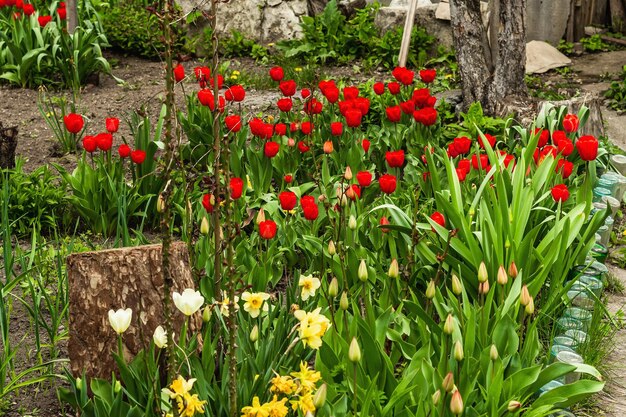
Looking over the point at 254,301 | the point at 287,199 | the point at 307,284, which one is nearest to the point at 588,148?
the point at 287,199

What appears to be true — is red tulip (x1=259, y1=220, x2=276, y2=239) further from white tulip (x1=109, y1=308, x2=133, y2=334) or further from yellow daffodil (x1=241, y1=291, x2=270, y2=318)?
white tulip (x1=109, y1=308, x2=133, y2=334)

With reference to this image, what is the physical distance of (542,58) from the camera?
814cm

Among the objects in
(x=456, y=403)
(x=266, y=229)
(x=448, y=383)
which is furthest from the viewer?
(x=266, y=229)

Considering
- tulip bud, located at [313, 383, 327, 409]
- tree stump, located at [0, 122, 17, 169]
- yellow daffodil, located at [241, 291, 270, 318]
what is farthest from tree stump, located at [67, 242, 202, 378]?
tree stump, located at [0, 122, 17, 169]

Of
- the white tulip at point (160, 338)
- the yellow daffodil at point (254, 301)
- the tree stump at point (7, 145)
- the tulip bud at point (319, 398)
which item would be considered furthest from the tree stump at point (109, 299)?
the tree stump at point (7, 145)

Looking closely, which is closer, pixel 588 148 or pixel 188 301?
pixel 188 301

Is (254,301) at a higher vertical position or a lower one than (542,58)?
higher

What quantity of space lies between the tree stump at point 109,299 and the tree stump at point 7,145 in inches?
88.1

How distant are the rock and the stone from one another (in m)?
0.26

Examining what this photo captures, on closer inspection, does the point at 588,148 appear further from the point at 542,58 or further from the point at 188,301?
the point at 542,58

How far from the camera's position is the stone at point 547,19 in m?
8.59

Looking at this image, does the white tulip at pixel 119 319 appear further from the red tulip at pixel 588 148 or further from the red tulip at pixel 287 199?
the red tulip at pixel 588 148

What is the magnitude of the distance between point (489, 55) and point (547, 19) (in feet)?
8.12

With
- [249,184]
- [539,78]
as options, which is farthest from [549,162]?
[539,78]
